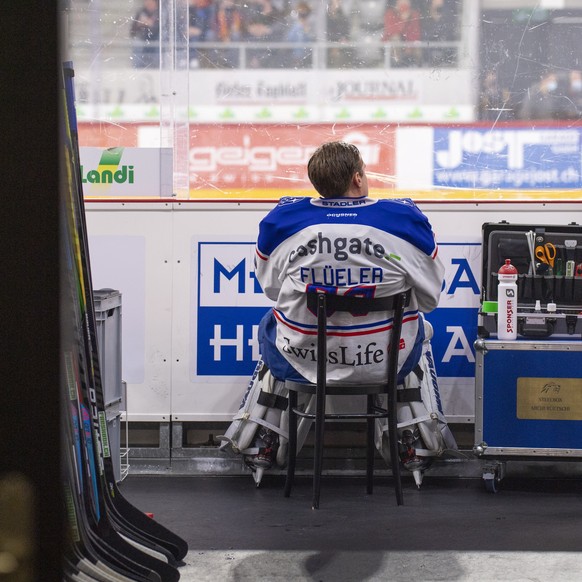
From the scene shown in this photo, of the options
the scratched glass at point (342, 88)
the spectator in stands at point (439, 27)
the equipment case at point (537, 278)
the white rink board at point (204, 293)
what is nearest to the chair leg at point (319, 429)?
the equipment case at point (537, 278)

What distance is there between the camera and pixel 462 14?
4.54m

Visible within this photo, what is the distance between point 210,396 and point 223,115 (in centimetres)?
130

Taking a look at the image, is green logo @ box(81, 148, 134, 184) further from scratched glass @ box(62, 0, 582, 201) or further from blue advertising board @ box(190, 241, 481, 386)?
blue advertising board @ box(190, 241, 481, 386)

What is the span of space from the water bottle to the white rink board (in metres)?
0.36

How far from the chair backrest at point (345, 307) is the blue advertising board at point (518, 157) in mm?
1431

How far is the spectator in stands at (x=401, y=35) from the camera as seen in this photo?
4.57 m

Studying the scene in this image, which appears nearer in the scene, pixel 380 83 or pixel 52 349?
pixel 52 349

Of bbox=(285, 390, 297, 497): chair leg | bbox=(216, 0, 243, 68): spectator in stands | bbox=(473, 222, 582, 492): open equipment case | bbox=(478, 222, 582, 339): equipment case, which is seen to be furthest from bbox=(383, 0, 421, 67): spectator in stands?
bbox=(285, 390, 297, 497): chair leg

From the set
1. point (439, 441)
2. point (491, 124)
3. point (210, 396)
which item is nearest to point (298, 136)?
point (491, 124)

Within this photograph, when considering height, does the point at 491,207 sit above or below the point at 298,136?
below

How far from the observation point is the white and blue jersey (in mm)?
3363

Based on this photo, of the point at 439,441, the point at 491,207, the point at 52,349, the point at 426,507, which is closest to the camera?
the point at 52,349

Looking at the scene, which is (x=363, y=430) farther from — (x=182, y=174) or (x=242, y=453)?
(x=182, y=174)

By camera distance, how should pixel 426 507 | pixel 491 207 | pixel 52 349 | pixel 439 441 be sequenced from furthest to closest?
pixel 491 207, pixel 439 441, pixel 426 507, pixel 52 349
